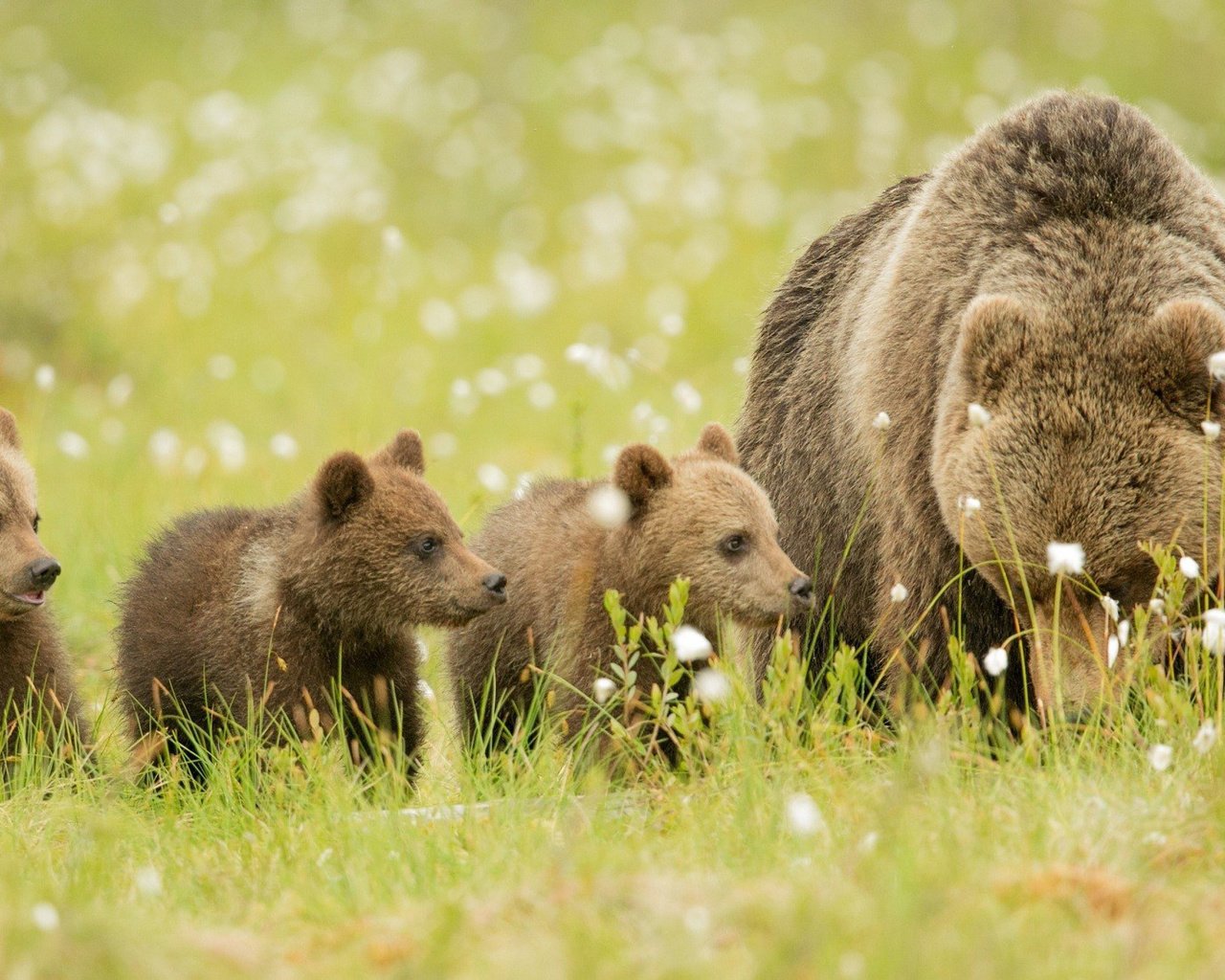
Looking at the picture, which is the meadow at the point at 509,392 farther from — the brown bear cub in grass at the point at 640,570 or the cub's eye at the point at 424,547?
the cub's eye at the point at 424,547

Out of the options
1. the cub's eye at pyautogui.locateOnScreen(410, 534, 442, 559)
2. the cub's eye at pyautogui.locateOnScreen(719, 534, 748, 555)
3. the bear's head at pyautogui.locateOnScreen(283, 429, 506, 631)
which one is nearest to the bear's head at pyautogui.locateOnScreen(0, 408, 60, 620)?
the bear's head at pyautogui.locateOnScreen(283, 429, 506, 631)

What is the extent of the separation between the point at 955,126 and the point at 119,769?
15019 mm

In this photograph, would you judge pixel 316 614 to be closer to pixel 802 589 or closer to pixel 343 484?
pixel 343 484

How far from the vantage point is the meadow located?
11.5 ft

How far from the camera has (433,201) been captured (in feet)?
60.2

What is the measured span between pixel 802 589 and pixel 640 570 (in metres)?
0.51

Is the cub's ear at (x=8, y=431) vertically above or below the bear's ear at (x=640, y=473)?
above

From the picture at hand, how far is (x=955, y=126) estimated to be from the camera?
1875cm

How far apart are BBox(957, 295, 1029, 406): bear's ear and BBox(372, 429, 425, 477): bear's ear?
6.27 feet

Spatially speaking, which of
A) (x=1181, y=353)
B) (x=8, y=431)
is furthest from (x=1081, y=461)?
(x=8, y=431)

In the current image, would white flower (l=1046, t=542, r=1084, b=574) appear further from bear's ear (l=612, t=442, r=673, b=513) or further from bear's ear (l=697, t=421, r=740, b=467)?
bear's ear (l=697, t=421, r=740, b=467)

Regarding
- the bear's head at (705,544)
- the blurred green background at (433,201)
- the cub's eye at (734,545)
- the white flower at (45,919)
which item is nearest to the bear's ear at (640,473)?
the bear's head at (705,544)

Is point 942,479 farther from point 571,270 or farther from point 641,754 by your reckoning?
point 571,270

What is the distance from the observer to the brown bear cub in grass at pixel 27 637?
5.51m
